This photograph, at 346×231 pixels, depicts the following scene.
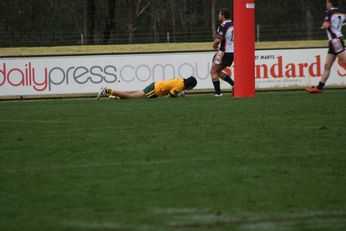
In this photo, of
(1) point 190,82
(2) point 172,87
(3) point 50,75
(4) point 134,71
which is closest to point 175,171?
(1) point 190,82

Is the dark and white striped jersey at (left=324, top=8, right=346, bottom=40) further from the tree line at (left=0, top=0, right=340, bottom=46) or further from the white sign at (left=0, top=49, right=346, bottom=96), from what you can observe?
the tree line at (left=0, top=0, right=340, bottom=46)

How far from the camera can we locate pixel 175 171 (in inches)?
322

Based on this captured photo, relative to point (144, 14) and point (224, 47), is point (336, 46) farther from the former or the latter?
point (144, 14)

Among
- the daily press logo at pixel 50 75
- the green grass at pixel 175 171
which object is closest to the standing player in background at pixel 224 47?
the daily press logo at pixel 50 75

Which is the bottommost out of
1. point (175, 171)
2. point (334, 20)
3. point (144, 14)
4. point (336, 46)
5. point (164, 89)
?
point (175, 171)

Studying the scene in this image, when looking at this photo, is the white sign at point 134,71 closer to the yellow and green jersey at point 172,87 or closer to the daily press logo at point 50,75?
the daily press logo at point 50,75

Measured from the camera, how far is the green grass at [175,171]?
20.3 ft

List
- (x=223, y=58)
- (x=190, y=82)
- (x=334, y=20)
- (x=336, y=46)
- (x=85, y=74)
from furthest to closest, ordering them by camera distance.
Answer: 1. (x=85, y=74)
2. (x=223, y=58)
3. (x=334, y=20)
4. (x=336, y=46)
5. (x=190, y=82)

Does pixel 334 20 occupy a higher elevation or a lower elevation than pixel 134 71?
higher

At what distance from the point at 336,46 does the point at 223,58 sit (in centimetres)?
262

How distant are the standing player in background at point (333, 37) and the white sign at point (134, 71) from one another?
4756 millimetres

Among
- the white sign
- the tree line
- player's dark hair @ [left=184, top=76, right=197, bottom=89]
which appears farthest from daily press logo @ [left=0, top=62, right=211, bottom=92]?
the tree line

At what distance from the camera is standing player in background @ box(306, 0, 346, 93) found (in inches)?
715

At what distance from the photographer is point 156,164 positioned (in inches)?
338
